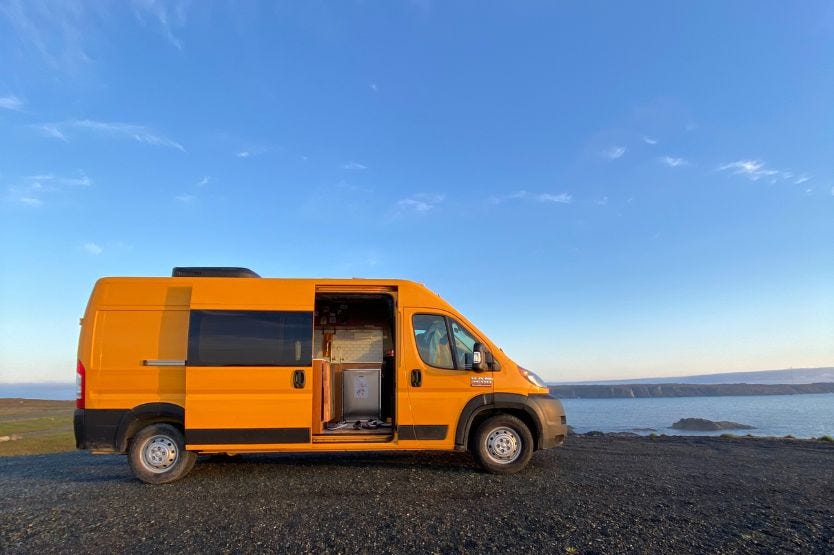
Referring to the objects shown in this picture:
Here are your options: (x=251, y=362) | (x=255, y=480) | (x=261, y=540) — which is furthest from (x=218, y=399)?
(x=261, y=540)

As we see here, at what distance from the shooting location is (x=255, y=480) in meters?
6.52

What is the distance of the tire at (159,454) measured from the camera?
A: 253 inches

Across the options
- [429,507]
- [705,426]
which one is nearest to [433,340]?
[429,507]

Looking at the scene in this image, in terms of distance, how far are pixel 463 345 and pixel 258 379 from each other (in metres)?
3.01

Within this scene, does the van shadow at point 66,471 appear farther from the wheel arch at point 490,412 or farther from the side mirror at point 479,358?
the side mirror at point 479,358

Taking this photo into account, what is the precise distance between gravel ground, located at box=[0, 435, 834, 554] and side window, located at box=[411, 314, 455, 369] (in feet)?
5.34

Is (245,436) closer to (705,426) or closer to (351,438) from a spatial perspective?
(351,438)

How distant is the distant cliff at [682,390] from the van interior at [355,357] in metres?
147

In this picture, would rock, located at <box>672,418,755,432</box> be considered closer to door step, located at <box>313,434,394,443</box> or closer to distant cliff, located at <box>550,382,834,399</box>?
door step, located at <box>313,434,394,443</box>

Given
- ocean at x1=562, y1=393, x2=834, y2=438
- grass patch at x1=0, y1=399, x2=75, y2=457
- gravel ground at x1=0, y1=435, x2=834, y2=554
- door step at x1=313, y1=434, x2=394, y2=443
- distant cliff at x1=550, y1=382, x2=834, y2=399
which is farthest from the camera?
distant cliff at x1=550, y1=382, x2=834, y2=399

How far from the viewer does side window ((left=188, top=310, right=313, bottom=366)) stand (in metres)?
6.54

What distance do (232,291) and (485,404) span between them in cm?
407

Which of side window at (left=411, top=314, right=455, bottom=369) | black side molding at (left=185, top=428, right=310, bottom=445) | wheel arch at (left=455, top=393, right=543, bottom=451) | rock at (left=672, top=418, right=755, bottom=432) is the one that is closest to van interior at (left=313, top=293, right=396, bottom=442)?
side window at (left=411, top=314, right=455, bottom=369)

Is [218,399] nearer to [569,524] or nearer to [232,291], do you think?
[232,291]
